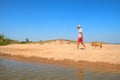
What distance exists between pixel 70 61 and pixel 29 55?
4.12m

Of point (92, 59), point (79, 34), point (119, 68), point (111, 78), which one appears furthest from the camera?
point (79, 34)

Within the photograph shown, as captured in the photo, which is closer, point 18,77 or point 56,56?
point 18,77

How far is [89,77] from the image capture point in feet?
26.4

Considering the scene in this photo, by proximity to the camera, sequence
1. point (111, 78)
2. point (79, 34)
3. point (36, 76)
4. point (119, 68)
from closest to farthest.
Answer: point (111, 78), point (36, 76), point (119, 68), point (79, 34)

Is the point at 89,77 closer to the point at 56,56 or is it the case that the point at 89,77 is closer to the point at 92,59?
the point at 92,59

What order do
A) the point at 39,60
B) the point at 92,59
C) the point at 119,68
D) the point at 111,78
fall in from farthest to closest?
the point at 39,60 → the point at 92,59 → the point at 119,68 → the point at 111,78

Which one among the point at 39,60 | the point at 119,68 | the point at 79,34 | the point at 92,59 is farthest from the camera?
the point at 79,34

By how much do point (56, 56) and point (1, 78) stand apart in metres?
5.69

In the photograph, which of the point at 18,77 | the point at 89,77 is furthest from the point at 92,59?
the point at 18,77

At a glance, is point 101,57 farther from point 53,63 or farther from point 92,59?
point 53,63

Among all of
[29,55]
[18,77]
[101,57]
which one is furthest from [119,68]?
[29,55]

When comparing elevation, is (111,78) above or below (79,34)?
below

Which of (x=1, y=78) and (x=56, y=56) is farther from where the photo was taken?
(x=56, y=56)

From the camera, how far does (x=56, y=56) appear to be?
43.4 ft
